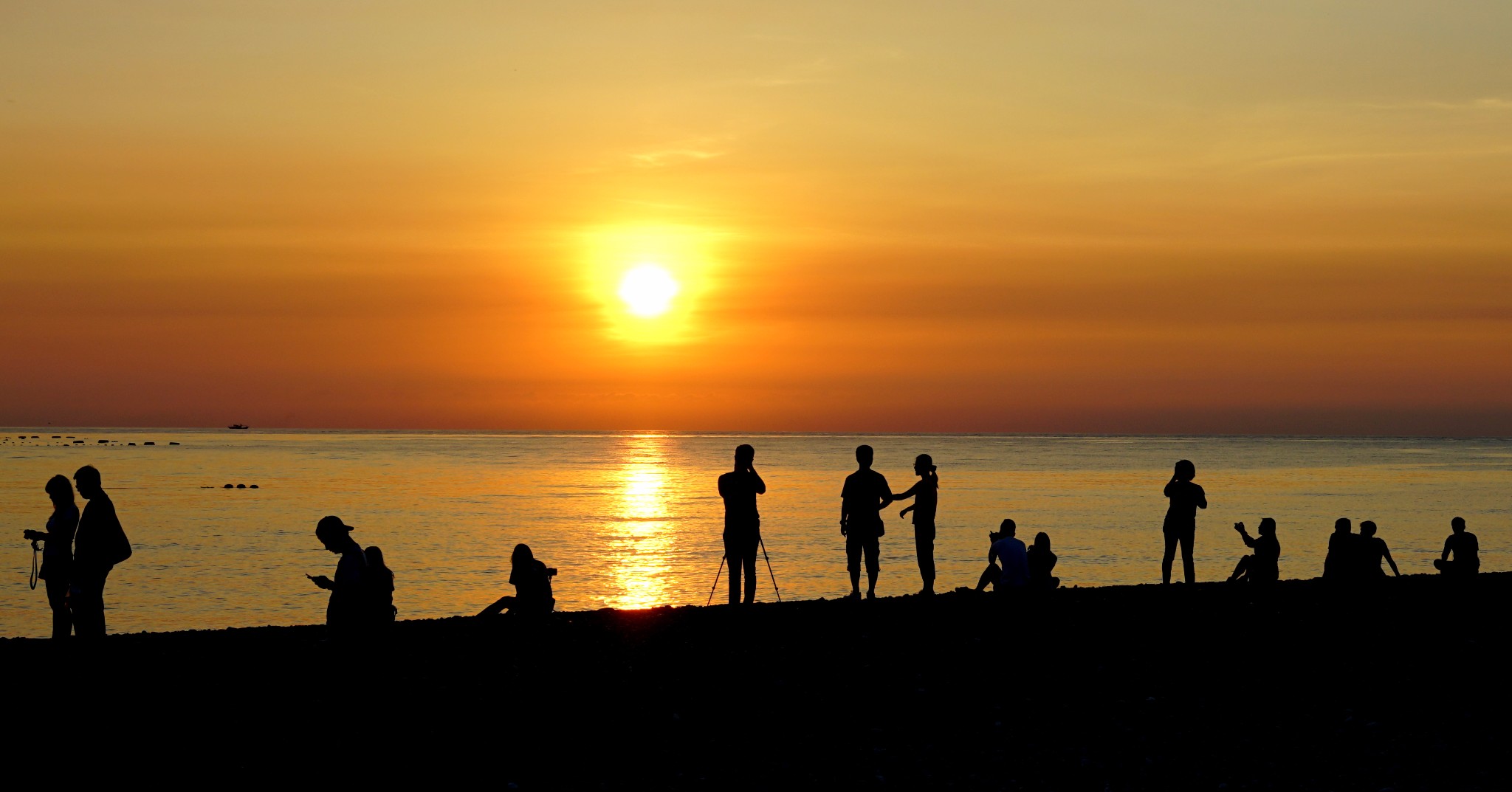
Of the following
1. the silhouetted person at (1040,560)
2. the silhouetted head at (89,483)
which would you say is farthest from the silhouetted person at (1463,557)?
the silhouetted head at (89,483)

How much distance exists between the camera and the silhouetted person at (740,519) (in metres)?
17.8

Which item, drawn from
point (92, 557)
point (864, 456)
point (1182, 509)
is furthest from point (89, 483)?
point (1182, 509)

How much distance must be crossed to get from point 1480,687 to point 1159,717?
3712mm

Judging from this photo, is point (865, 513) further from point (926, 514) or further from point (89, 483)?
point (89, 483)

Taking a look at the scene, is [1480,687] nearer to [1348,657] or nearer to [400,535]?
[1348,657]

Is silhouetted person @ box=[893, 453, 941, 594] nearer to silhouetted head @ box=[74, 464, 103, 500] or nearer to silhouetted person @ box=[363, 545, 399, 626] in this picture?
silhouetted person @ box=[363, 545, 399, 626]

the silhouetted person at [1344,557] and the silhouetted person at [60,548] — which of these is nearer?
the silhouetted person at [60,548]

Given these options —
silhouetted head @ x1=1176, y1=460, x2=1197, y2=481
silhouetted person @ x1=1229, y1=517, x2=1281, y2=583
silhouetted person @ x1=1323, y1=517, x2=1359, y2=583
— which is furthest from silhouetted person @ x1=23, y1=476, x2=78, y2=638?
silhouetted person @ x1=1323, y1=517, x2=1359, y2=583

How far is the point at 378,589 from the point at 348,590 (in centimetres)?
33

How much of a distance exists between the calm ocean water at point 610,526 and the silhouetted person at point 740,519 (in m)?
12.2

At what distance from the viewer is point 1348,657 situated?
14367mm

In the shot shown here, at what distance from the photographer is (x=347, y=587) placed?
12.5 m

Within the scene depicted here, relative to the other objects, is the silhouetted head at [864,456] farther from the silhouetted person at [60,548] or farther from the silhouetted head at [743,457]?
the silhouetted person at [60,548]

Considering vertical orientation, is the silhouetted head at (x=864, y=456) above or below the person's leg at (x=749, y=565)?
above
